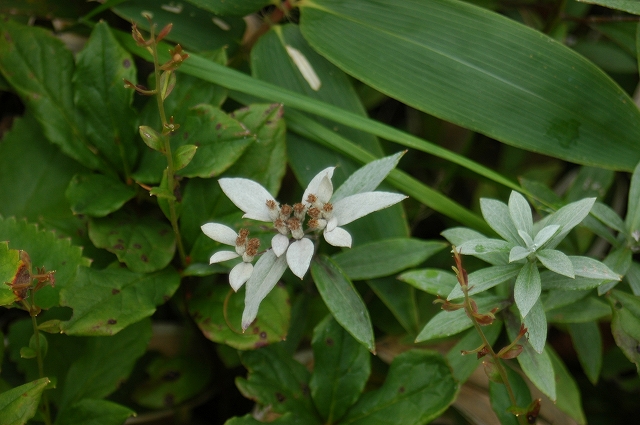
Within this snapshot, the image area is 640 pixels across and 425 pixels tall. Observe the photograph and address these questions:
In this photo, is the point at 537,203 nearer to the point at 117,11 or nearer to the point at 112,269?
the point at 112,269

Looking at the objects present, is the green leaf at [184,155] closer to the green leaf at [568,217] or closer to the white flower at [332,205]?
the white flower at [332,205]

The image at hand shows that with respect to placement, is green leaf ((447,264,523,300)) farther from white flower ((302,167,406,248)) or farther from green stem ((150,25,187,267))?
green stem ((150,25,187,267))

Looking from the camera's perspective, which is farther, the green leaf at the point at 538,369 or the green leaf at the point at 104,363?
the green leaf at the point at 104,363

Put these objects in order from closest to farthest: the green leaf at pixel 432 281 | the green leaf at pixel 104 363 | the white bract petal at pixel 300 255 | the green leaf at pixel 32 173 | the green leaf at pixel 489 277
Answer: the white bract petal at pixel 300 255 → the green leaf at pixel 489 277 → the green leaf at pixel 432 281 → the green leaf at pixel 104 363 → the green leaf at pixel 32 173

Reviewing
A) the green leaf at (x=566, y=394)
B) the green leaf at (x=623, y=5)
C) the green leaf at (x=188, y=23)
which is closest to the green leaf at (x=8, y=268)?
the green leaf at (x=188, y=23)

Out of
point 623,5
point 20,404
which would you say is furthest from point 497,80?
point 20,404

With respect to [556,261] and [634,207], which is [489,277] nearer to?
[556,261]

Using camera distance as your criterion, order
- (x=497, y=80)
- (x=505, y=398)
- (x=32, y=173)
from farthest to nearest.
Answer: (x=32, y=173)
(x=497, y=80)
(x=505, y=398)
